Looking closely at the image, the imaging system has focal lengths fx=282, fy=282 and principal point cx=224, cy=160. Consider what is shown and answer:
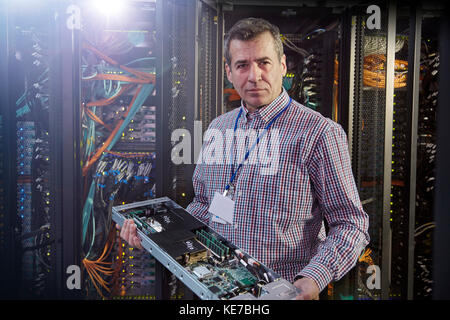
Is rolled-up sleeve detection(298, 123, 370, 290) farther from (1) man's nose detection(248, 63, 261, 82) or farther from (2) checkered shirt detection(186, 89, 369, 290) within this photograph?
(1) man's nose detection(248, 63, 261, 82)

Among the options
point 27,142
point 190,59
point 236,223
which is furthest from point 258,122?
point 27,142

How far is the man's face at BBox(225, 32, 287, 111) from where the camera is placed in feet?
3.67

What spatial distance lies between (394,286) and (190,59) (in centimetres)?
207

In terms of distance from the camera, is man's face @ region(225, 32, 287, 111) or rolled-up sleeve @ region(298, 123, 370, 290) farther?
man's face @ region(225, 32, 287, 111)

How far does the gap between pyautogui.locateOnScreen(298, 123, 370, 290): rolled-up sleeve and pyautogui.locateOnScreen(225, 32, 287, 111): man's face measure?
0.29 metres

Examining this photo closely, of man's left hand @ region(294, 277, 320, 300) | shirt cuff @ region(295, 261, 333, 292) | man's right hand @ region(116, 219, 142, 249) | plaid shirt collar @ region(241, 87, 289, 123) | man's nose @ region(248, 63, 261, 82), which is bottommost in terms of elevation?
man's left hand @ region(294, 277, 320, 300)

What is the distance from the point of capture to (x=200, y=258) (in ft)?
3.14

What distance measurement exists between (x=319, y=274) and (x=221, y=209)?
1.48 ft

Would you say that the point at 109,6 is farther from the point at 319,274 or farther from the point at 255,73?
the point at 319,274

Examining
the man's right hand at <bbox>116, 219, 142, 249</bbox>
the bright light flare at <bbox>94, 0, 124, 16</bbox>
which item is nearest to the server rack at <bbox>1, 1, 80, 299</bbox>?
the bright light flare at <bbox>94, 0, 124, 16</bbox>

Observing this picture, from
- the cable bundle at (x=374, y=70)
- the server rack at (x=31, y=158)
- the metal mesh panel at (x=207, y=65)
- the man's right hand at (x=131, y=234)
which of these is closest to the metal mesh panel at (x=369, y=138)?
the cable bundle at (x=374, y=70)

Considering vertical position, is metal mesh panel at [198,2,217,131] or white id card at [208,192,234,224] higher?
metal mesh panel at [198,2,217,131]

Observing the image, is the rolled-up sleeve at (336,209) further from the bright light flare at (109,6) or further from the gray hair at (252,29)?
the bright light flare at (109,6)

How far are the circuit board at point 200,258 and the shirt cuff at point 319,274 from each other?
10 centimetres
